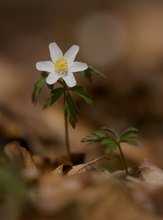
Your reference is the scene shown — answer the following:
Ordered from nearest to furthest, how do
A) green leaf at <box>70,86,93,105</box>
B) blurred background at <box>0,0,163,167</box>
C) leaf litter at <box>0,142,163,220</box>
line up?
1. leaf litter at <box>0,142,163,220</box>
2. green leaf at <box>70,86,93,105</box>
3. blurred background at <box>0,0,163,167</box>

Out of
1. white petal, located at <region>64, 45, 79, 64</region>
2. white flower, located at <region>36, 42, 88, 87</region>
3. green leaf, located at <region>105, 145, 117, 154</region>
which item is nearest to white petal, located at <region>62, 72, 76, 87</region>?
white flower, located at <region>36, 42, 88, 87</region>

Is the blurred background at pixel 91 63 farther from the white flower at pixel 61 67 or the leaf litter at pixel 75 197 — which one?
the leaf litter at pixel 75 197

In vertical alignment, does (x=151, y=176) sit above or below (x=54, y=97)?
below

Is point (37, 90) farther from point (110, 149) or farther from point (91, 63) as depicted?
point (91, 63)

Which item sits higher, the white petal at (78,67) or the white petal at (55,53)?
the white petal at (55,53)

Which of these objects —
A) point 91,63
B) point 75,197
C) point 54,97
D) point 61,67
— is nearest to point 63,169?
point 54,97

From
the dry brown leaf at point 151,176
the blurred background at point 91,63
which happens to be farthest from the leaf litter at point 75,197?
the blurred background at point 91,63

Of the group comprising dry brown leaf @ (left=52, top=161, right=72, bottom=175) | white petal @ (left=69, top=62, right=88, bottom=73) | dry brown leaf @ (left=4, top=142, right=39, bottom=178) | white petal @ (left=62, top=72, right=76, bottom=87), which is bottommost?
dry brown leaf @ (left=52, top=161, right=72, bottom=175)

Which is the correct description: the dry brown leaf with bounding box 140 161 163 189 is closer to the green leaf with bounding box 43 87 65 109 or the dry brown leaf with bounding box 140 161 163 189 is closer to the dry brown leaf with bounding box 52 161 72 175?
the dry brown leaf with bounding box 52 161 72 175
